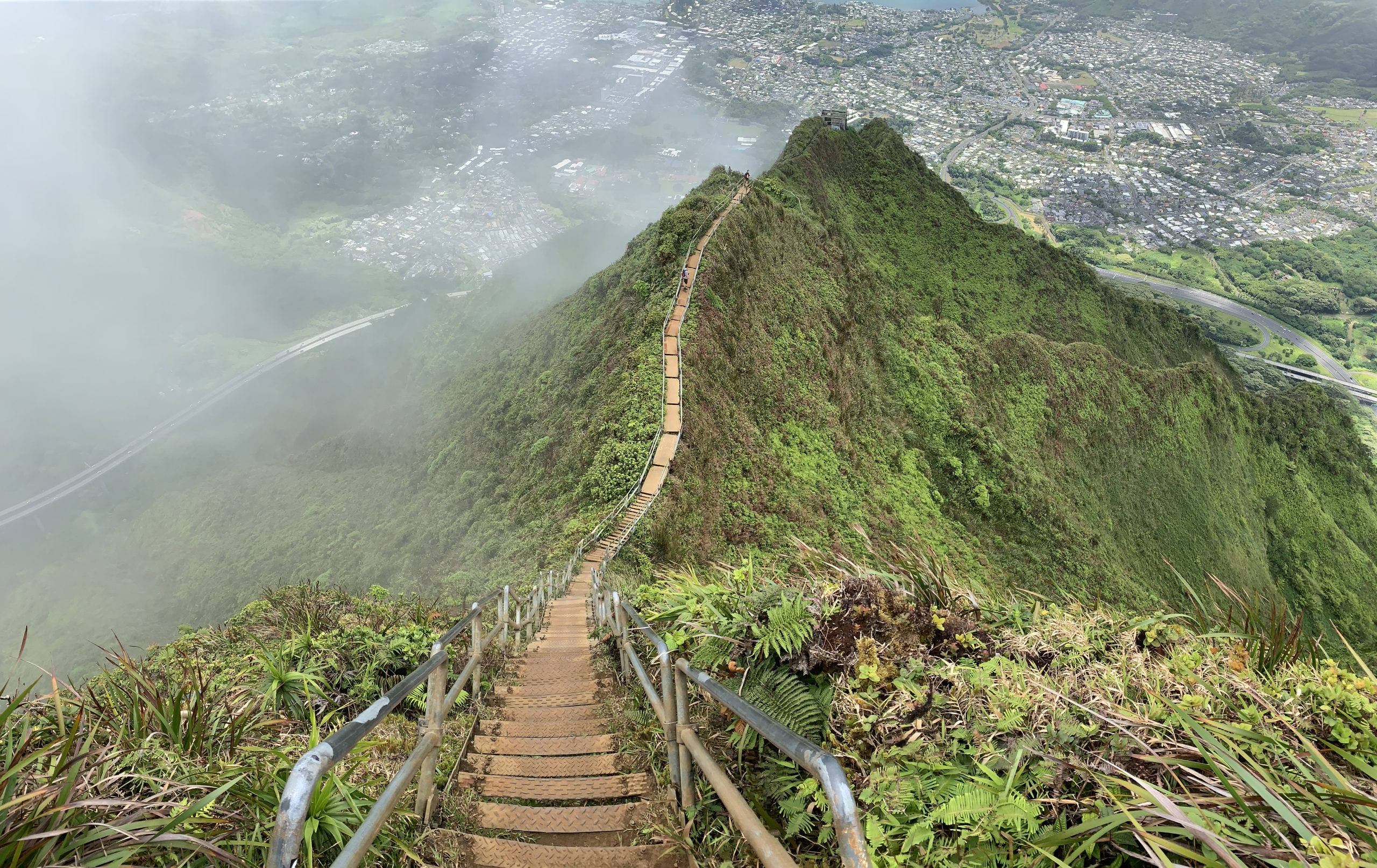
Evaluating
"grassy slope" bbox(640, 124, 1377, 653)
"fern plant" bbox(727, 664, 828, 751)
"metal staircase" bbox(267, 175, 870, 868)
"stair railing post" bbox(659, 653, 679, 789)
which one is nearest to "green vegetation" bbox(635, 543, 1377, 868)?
"fern plant" bbox(727, 664, 828, 751)

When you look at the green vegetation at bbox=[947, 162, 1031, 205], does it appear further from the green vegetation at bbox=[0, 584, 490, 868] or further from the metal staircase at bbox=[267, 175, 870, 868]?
the green vegetation at bbox=[0, 584, 490, 868]

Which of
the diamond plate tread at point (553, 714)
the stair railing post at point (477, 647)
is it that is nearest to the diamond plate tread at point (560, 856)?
the diamond plate tread at point (553, 714)

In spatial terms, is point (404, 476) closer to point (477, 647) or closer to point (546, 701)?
point (546, 701)

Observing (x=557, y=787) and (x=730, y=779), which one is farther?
(x=557, y=787)

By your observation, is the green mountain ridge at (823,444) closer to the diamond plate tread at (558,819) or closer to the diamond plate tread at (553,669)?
the diamond plate tread at (553,669)

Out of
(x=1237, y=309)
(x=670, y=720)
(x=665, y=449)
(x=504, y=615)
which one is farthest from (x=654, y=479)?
(x=1237, y=309)

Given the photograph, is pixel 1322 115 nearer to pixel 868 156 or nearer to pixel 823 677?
pixel 868 156

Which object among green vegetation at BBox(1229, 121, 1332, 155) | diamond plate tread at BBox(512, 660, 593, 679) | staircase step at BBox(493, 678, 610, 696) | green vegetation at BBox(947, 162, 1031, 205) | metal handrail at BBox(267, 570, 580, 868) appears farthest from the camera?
green vegetation at BBox(1229, 121, 1332, 155)
